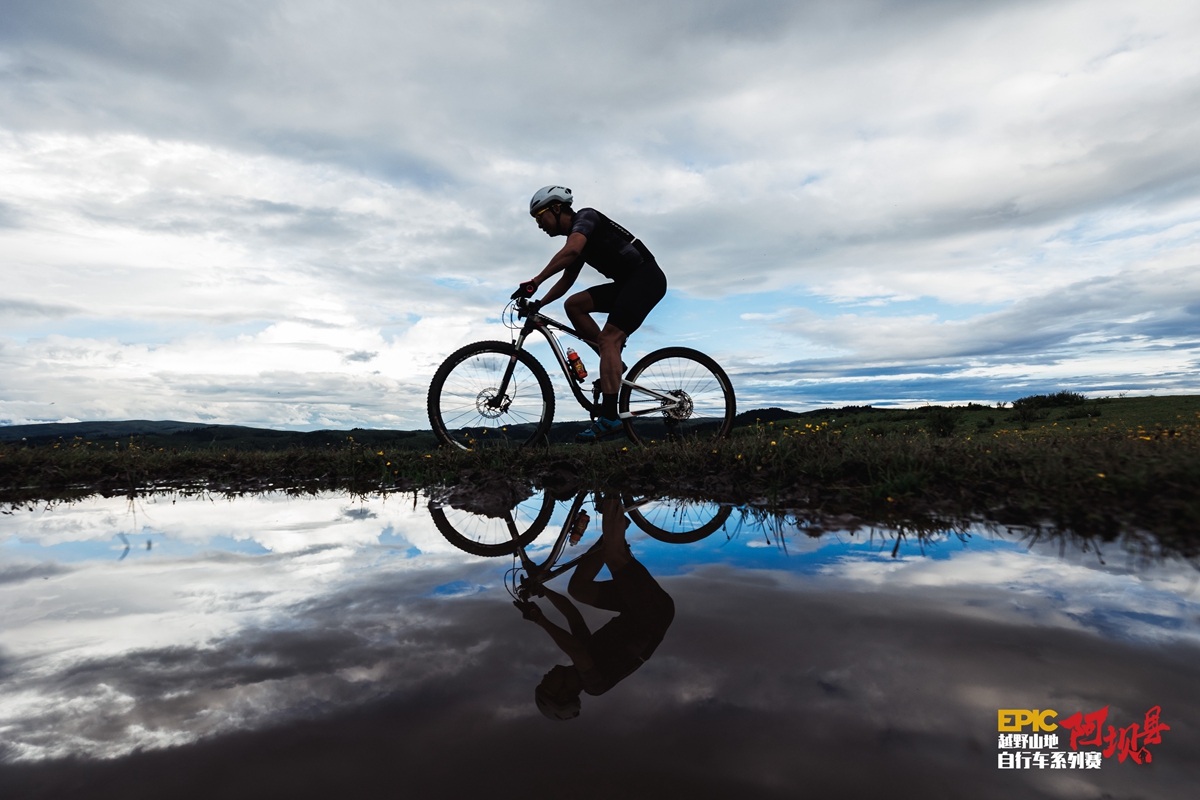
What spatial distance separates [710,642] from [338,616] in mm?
1251

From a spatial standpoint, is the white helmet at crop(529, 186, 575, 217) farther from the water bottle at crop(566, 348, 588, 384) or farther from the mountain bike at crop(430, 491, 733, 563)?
the mountain bike at crop(430, 491, 733, 563)

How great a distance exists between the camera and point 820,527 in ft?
10.3

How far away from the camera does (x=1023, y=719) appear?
123 centimetres

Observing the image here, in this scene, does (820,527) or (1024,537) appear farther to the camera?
(820,527)

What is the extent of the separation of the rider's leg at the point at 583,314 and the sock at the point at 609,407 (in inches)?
26.9

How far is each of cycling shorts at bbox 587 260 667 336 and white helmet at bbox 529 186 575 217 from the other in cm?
108

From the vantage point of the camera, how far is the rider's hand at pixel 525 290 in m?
6.48

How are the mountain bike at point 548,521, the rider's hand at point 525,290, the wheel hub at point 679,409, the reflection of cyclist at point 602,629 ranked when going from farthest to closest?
1. the wheel hub at point 679,409
2. the rider's hand at point 525,290
3. the mountain bike at point 548,521
4. the reflection of cyclist at point 602,629

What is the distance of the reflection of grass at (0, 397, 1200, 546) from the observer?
325 centimetres

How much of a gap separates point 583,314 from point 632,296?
2.14 ft

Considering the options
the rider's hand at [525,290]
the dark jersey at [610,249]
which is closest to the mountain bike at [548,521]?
the rider's hand at [525,290]

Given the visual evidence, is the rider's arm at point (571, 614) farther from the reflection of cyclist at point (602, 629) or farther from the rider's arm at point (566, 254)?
the rider's arm at point (566, 254)

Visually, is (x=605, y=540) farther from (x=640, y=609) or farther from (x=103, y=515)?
(x=103, y=515)

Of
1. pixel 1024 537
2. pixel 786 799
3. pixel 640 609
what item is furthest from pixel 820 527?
pixel 786 799
